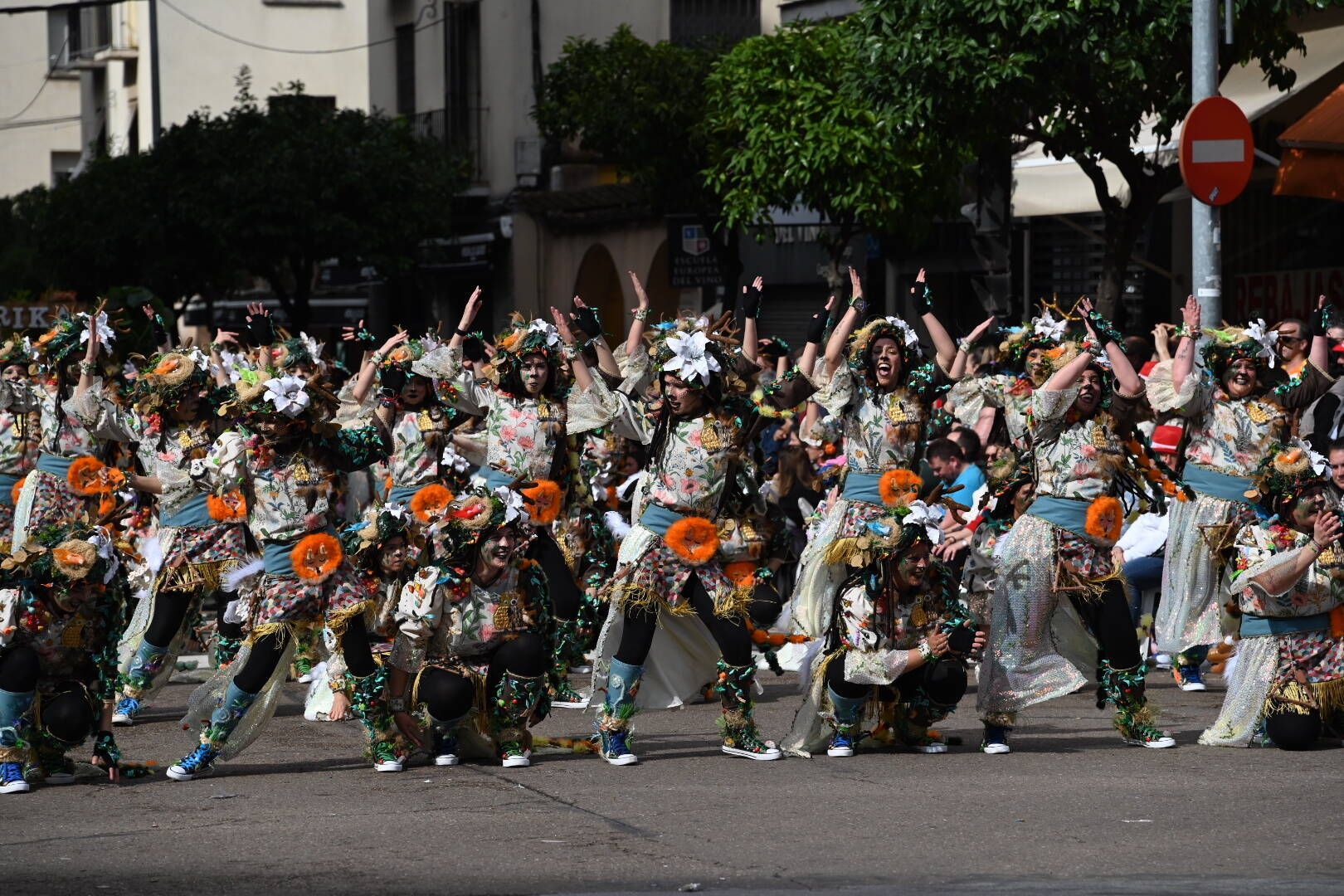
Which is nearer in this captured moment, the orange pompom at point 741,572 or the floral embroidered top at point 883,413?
the orange pompom at point 741,572

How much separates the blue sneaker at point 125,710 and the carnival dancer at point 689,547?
2832 mm

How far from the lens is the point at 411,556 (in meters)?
9.55

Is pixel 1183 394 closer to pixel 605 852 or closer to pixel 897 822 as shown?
pixel 897 822

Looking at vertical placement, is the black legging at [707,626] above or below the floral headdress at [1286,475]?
below

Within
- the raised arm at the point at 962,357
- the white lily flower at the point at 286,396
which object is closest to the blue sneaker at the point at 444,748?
the white lily flower at the point at 286,396

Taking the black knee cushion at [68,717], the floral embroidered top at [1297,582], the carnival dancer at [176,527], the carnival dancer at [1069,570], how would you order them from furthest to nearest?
the carnival dancer at [176,527] < the carnival dancer at [1069,570] < the floral embroidered top at [1297,582] < the black knee cushion at [68,717]

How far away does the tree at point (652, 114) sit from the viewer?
24.6 meters

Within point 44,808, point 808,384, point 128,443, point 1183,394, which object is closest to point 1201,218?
point 1183,394

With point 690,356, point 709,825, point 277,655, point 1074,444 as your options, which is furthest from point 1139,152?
point 709,825

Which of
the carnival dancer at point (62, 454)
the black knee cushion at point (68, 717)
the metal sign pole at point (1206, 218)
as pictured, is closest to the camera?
the black knee cushion at point (68, 717)

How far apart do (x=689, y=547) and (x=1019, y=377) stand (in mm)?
2142

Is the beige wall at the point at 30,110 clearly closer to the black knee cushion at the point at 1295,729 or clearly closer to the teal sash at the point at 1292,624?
the teal sash at the point at 1292,624

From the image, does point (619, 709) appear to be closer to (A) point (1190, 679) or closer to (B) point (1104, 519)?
(B) point (1104, 519)

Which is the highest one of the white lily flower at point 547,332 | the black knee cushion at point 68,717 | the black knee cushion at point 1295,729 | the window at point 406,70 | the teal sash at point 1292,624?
the window at point 406,70
